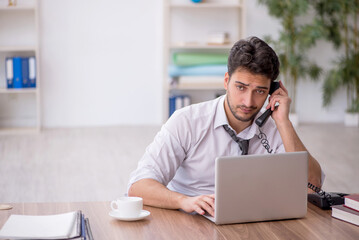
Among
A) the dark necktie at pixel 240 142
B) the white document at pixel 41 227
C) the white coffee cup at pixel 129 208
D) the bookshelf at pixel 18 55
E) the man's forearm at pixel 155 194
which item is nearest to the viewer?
the white document at pixel 41 227

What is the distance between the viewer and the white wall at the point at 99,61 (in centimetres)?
650

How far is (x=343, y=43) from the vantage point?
6945 mm

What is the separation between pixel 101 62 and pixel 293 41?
2277 millimetres

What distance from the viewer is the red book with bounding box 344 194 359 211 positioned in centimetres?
173

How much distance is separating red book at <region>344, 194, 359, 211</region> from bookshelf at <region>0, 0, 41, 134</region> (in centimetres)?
489

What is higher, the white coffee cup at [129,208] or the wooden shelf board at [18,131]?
the white coffee cup at [129,208]

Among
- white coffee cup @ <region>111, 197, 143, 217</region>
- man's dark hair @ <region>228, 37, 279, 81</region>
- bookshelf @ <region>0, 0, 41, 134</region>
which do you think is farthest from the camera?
bookshelf @ <region>0, 0, 41, 134</region>

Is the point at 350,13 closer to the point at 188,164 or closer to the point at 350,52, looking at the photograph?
the point at 350,52

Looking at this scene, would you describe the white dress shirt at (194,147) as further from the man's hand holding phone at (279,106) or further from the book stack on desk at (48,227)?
the book stack on desk at (48,227)

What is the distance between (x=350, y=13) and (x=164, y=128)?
17.4 feet

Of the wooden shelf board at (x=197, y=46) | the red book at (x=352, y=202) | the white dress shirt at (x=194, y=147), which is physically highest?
the wooden shelf board at (x=197, y=46)

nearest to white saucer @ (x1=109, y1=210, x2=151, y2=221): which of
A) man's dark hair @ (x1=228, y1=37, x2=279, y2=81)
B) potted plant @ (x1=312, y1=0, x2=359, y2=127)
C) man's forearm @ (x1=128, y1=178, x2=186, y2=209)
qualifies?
man's forearm @ (x1=128, y1=178, x2=186, y2=209)

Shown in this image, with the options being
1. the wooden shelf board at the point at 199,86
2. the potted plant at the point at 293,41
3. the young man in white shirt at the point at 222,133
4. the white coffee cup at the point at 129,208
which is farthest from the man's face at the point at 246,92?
the potted plant at the point at 293,41

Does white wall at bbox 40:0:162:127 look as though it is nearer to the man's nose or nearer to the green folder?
the green folder
